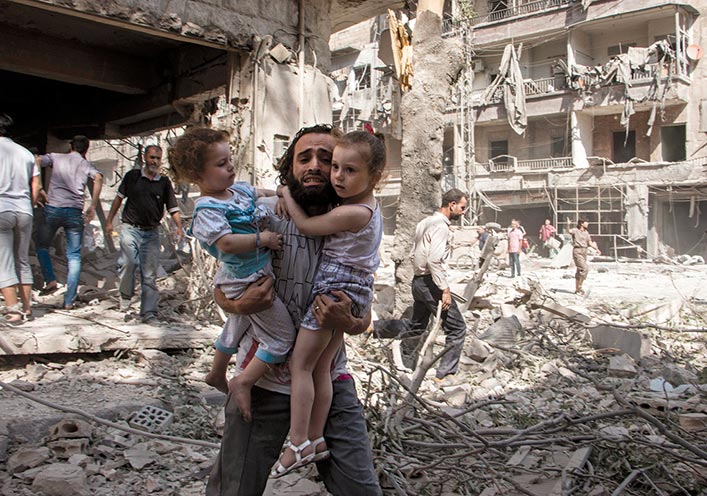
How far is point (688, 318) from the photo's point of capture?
876 cm

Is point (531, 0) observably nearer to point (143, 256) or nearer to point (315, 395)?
point (143, 256)

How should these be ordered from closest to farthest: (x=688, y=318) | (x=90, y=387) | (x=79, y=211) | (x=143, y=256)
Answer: (x=90, y=387)
(x=143, y=256)
(x=79, y=211)
(x=688, y=318)

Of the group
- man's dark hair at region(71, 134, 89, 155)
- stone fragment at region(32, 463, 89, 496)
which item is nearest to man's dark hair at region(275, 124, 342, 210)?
stone fragment at region(32, 463, 89, 496)

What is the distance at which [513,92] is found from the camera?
28.6 meters

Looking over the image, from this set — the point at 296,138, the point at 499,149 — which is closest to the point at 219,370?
the point at 296,138

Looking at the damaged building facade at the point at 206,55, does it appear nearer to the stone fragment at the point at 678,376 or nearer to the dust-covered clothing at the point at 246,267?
the dust-covered clothing at the point at 246,267

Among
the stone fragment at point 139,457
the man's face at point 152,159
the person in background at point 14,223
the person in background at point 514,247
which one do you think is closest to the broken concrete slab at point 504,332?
the man's face at point 152,159

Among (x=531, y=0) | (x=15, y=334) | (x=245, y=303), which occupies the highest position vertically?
(x=531, y=0)

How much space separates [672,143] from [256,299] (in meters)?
29.1

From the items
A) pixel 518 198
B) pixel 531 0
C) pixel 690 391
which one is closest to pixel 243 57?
pixel 690 391

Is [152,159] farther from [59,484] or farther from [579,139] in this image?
[579,139]

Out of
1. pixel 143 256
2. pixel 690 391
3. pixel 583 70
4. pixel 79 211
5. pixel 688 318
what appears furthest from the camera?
pixel 583 70

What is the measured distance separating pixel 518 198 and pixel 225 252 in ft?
92.4

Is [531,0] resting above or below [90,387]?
above
